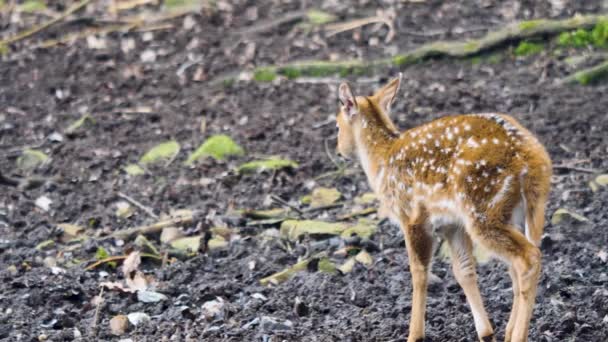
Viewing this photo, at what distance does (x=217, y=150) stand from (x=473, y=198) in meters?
4.72

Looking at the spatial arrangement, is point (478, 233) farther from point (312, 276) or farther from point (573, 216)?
point (573, 216)

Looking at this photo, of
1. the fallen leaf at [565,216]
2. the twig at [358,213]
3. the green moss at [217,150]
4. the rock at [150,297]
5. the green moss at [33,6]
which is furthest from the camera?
the green moss at [33,6]

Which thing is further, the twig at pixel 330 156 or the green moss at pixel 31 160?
the green moss at pixel 31 160

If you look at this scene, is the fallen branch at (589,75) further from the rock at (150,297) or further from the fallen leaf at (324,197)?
the rock at (150,297)

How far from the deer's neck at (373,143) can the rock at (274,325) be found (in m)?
0.93

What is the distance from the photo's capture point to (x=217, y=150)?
30.7 ft

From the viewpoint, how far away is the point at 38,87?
11.6m

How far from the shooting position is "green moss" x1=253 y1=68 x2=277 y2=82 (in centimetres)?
1145

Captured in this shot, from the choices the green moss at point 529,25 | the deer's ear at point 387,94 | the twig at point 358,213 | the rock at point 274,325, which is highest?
the deer's ear at point 387,94

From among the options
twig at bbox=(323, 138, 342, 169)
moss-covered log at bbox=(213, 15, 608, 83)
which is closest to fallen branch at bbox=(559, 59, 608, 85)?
moss-covered log at bbox=(213, 15, 608, 83)

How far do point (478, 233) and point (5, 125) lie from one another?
6.82 m

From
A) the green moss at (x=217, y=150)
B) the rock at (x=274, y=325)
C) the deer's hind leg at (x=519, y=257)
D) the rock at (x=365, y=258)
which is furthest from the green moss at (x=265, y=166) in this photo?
the deer's hind leg at (x=519, y=257)

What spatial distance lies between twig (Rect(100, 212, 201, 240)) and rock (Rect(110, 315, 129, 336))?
158 centimetres

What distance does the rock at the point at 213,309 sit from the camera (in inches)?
238
